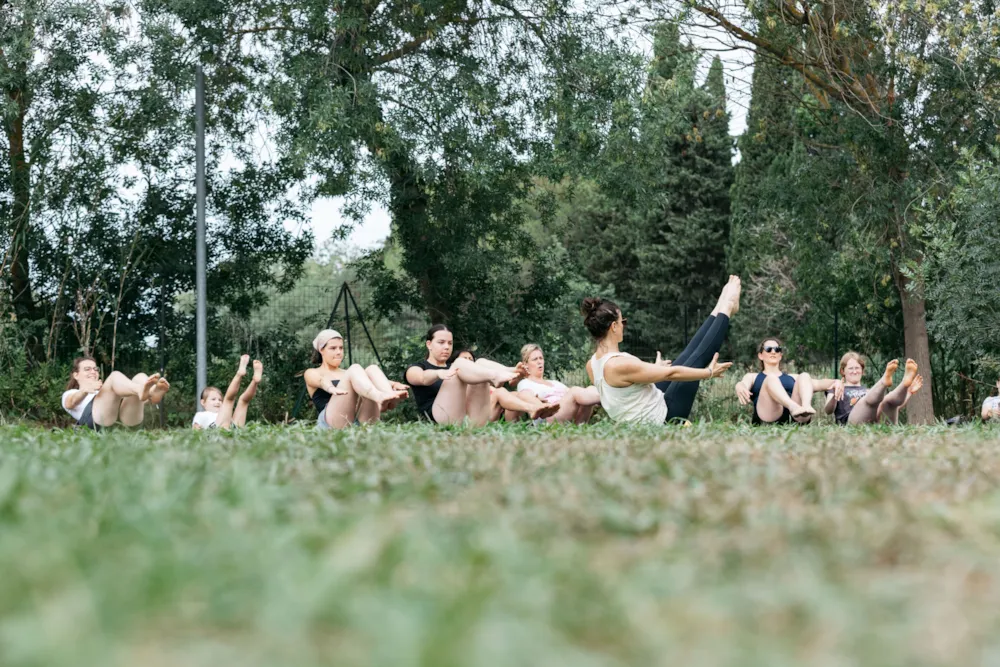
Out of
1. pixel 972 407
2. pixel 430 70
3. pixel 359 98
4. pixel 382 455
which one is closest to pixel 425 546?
pixel 382 455

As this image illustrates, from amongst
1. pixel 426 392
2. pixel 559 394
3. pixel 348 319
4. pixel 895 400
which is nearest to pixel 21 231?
pixel 348 319

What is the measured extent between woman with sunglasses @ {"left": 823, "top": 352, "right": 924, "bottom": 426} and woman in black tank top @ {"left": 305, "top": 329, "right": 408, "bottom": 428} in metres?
4.00

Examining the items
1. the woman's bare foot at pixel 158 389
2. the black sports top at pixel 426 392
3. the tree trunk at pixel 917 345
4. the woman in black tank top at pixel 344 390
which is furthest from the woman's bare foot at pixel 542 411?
the tree trunk at pixel 917 345

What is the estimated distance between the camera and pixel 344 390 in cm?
917

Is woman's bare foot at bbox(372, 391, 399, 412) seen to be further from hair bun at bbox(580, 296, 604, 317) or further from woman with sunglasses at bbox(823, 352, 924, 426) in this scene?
woman with sunglasses at bbox(823, 352, 924, 426)

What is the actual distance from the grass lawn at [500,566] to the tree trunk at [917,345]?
13.2m

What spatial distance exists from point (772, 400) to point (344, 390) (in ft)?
13.1

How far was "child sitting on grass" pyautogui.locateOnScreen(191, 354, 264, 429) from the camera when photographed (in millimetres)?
9470

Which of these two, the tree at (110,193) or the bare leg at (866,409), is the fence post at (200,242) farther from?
the bare leg at (866,409)

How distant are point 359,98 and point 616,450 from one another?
1007 cm

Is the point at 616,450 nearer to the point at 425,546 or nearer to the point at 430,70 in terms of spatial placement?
the point at 425,546

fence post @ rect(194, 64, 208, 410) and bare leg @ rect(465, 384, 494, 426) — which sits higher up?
fence post @ rect(194, 64, 208, 410)

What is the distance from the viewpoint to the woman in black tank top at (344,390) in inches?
338

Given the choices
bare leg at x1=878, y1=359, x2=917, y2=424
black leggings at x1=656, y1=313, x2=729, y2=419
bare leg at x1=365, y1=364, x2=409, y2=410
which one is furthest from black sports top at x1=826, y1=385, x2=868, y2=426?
bare leg at x1=365, y1=364, x2=409, y2=410
